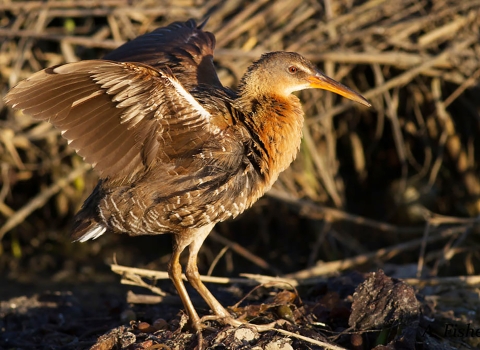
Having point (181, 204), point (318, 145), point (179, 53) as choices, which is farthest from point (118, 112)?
point (318, 145)

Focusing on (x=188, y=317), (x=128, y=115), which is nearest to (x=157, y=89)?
(x=128, y=115)

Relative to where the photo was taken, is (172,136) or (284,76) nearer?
(172,136)

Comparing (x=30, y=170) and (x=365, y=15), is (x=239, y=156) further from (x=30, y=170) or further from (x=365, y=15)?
(x=30, y=170)

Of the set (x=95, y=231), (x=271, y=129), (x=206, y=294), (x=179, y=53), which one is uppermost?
(x=179, y=53)

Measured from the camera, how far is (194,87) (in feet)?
15.8

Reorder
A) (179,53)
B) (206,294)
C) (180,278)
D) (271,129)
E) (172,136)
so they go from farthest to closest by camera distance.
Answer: (179,53), (180,278), (206,294), (271,129), (172,136)

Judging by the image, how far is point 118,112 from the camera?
13.4 ft

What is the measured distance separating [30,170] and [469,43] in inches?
181

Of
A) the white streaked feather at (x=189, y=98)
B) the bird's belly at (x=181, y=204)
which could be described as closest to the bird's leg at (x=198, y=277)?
the bird's belly at (x=181, y=204)

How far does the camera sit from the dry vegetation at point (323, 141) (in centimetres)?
694

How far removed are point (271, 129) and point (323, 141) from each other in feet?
11.0

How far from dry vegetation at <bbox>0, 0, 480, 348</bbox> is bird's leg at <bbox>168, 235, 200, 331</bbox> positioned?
2.18 metres

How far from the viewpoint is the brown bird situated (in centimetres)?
398

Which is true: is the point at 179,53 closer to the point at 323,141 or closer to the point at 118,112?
the point at 118,112
